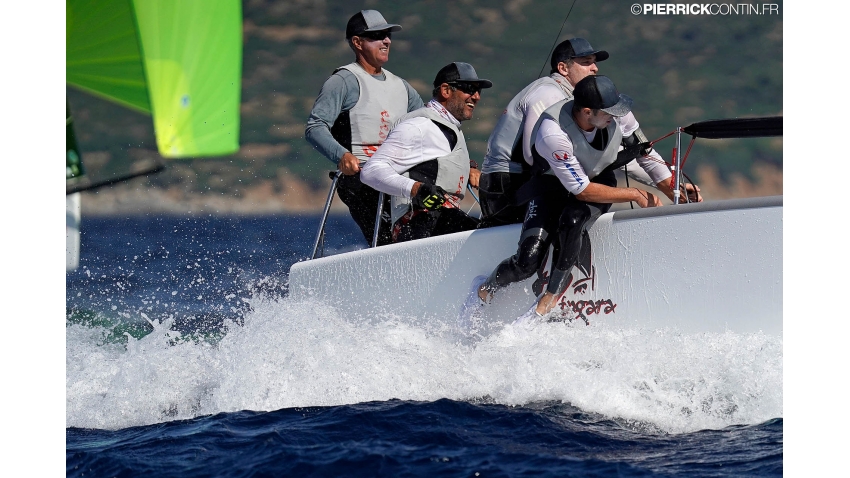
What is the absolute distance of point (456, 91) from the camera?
386 cm

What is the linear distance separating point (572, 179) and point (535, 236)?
0.91 feet

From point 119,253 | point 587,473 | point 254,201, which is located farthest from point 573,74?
point 254,201

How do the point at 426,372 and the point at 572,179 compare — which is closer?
the point at 572,179

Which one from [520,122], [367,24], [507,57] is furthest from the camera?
[507,57]

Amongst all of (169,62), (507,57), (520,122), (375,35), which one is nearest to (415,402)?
(520,122)

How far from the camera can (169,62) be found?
495 centimetres

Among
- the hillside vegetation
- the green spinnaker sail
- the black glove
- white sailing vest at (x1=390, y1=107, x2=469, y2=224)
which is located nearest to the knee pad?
the black glove

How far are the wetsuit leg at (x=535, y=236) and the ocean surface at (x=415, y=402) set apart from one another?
0.84 ft

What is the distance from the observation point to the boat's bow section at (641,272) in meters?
3.14

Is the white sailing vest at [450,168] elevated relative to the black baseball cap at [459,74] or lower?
lower

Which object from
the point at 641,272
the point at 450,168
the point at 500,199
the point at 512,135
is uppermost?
the point at 512,135

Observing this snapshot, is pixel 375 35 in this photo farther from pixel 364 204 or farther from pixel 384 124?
pixel 364 204

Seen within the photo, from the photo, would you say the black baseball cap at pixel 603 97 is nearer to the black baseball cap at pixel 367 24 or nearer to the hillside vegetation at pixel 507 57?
the black baseball cap at pixel 367 24

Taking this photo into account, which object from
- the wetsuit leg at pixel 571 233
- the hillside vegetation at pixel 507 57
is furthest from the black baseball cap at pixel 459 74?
the hillside vegetation at pixel 507 57
